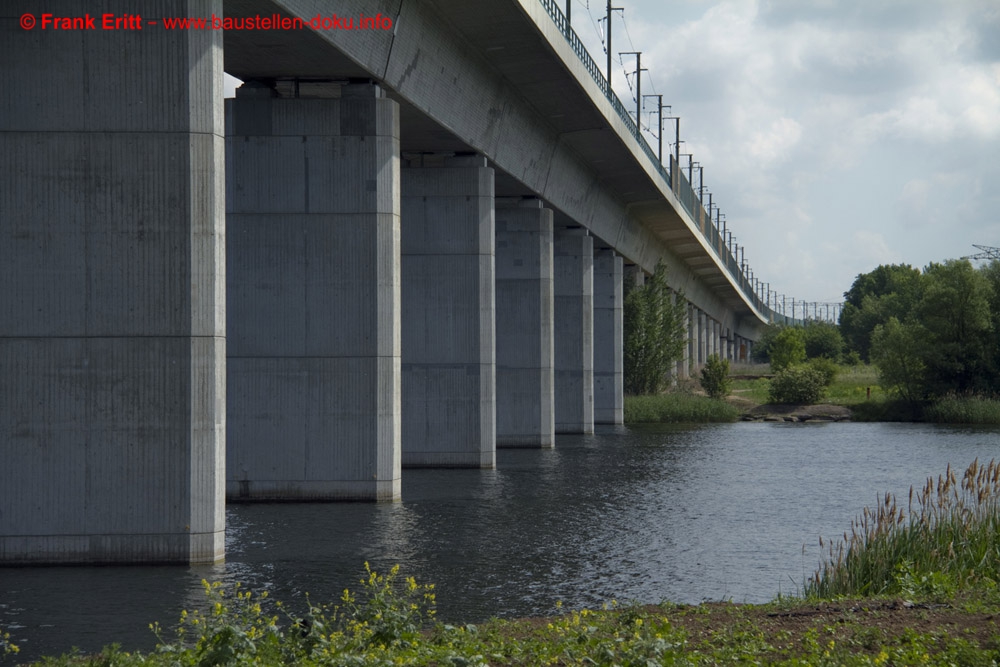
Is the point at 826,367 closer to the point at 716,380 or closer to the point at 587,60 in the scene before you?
the point at 716,380

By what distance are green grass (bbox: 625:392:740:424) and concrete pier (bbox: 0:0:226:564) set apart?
37.0m

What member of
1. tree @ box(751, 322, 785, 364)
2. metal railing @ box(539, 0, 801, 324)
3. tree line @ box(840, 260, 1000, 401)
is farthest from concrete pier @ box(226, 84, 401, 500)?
tree @ box(751, 322, 785, 364)

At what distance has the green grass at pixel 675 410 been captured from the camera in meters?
49.6

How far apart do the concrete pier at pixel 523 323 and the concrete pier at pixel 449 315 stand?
666 cm

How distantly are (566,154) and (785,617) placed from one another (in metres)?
26.2

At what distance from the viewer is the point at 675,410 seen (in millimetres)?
50344

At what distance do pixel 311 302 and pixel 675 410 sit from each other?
3287 cm

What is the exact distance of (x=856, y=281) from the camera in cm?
18062

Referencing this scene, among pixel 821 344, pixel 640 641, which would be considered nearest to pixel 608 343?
pixel 640 641

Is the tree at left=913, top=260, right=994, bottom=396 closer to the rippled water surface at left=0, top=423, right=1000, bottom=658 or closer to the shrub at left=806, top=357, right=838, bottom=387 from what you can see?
the shrub at left=806, top=357, right=838, bottom=387

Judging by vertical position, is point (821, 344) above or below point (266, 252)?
below

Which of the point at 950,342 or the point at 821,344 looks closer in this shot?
the point at 950,342

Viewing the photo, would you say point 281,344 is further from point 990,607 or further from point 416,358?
point 990,607

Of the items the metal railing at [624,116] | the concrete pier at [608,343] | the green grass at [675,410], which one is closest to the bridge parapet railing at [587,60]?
the metal railing at [624,116]
